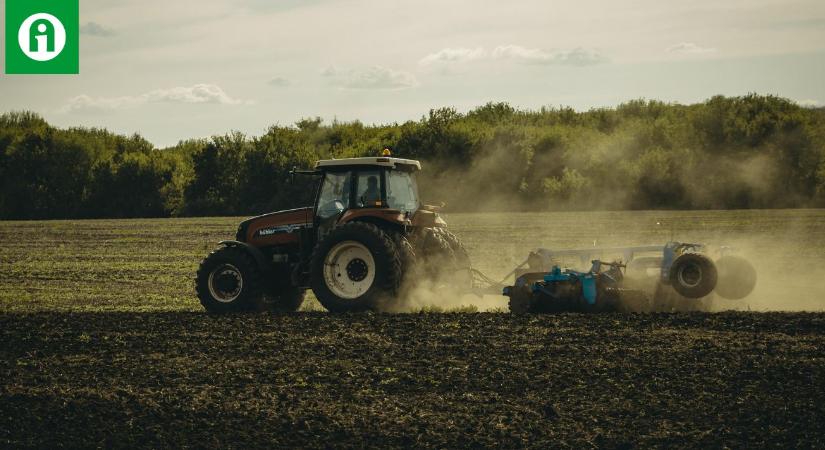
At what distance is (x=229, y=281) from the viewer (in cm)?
1412

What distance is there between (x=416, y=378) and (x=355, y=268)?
3.79 m

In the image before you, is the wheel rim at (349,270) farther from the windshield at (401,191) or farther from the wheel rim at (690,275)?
the wheel rim at (690,275)

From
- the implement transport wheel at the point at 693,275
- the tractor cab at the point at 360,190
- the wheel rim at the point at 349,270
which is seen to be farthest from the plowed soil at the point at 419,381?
the tractor cab at the point at 360,190

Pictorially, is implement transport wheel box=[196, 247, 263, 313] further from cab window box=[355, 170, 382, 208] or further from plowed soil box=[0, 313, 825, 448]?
cab window box=[355, 170, 382, 208]

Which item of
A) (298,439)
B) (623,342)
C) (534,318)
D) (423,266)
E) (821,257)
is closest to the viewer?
(298,439)

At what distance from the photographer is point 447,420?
324 inches

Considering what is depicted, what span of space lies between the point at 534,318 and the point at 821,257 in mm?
13292

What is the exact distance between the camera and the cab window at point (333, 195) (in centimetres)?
1367

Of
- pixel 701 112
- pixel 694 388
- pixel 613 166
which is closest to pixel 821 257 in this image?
pixel 694 388

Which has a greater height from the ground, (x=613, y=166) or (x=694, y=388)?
(x=613, y=166)

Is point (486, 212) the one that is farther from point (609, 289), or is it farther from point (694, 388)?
point (694, 388)

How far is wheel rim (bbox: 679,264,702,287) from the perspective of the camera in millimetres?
12820

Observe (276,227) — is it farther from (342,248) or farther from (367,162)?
(367,162)

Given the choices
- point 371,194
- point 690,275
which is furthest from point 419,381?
point 690,275
